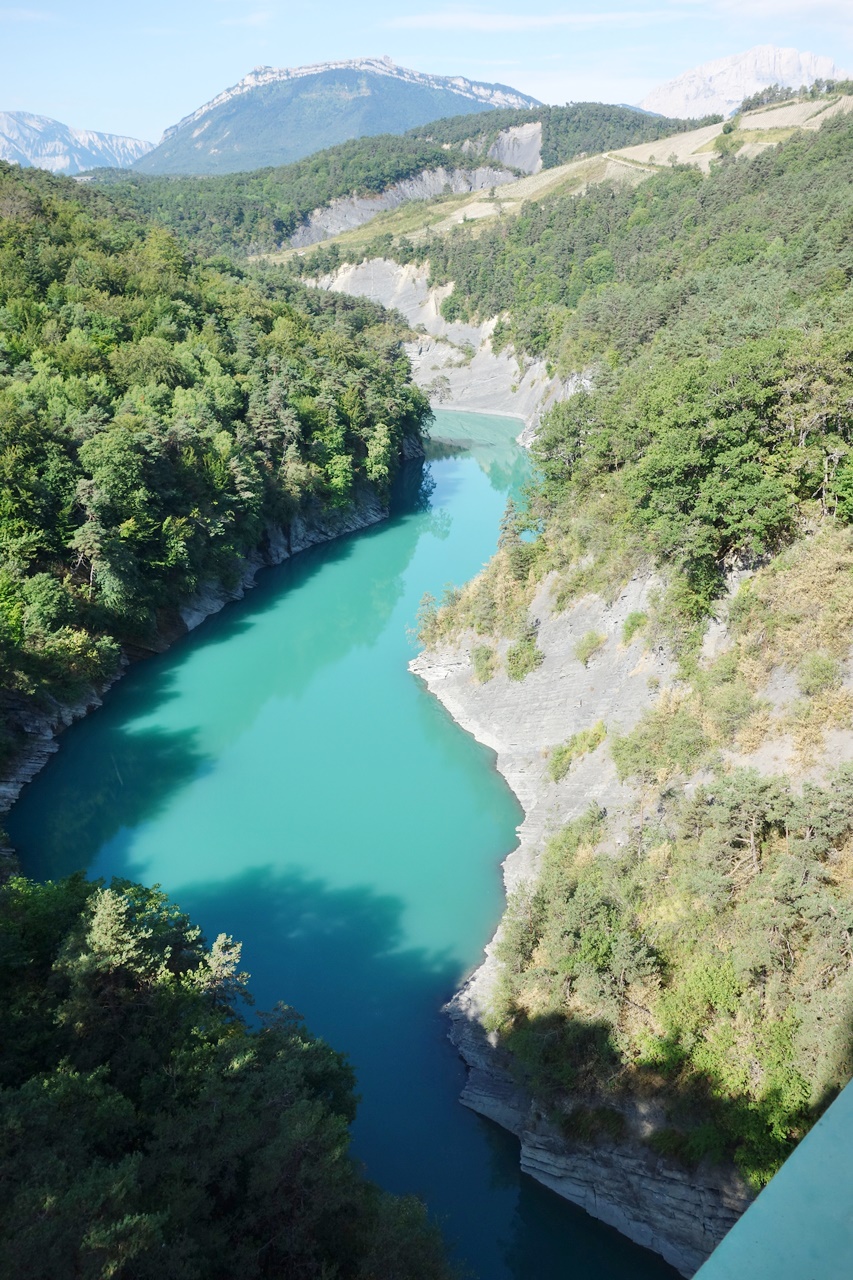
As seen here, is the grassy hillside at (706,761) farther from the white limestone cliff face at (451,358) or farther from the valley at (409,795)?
the white limestone cliff face at (451,358)

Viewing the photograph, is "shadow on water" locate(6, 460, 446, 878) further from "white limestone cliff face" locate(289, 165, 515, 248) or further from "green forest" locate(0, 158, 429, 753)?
"white limestone cliff face" locate(289, 165, 515, 248)

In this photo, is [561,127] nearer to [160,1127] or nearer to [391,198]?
[391,198]

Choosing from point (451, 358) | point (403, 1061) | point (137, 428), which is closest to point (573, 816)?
point (403, 1061)

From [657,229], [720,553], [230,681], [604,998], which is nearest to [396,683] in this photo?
[230,681]

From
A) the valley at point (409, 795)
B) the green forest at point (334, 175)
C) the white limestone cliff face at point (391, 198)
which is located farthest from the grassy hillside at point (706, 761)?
the white limestone cliff face at point (391, 198)

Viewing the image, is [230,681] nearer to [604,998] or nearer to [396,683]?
[396,683]

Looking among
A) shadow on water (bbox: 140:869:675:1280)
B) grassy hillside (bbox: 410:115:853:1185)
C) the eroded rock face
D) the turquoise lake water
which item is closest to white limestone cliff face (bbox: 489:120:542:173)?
grassy hillside (bbox: 410:115:853:1185)
